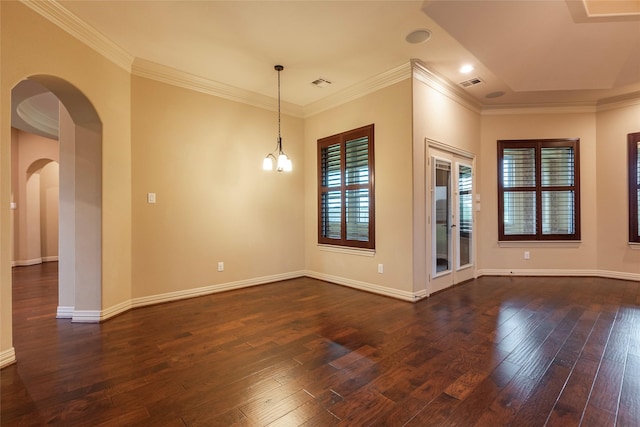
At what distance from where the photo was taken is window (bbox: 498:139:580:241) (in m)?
5.28

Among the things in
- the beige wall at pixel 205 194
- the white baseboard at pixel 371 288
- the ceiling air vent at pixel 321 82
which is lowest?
the white baseboard at pixel 371 288

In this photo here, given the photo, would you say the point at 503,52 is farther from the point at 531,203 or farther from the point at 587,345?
the point at 587,345

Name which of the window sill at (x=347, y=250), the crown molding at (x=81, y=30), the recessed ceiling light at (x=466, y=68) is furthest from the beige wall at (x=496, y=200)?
the crown molding at (x=81, y=30)

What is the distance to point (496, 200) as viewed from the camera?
5379 millimetres

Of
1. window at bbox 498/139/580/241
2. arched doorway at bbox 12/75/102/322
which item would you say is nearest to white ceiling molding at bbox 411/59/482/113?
window at bbox 498/139/580/241

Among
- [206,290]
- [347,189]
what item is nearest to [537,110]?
[347,189]

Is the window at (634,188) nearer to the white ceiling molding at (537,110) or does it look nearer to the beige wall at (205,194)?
the white ceiling molding at (537,110)

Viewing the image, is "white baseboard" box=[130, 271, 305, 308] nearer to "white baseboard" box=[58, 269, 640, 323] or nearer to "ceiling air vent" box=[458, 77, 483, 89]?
"white baseboard" box=[58, 269, 640, 323]

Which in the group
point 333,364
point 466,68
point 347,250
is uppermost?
point 466,68

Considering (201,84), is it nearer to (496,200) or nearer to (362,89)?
(362,89)

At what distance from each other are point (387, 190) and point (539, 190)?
3182 millimetres

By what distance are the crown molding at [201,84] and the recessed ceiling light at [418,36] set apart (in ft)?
7.84

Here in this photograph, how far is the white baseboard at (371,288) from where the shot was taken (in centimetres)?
392

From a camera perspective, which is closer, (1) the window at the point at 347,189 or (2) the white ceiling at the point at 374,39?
(2) the white ceiling at the point at 374,39
